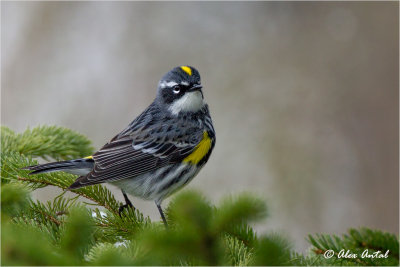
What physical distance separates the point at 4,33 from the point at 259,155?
4.40 meters

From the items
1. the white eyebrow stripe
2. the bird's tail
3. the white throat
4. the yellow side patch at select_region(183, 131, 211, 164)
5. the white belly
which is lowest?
the white belly

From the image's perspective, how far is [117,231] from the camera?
292cm

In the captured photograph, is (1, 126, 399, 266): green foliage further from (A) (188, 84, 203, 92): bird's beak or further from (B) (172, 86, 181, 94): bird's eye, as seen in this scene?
(A) (188, 84, 203, 92): bird's beak

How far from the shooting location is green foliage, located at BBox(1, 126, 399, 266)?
169 centimetres

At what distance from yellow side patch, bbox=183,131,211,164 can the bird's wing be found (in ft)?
0.10

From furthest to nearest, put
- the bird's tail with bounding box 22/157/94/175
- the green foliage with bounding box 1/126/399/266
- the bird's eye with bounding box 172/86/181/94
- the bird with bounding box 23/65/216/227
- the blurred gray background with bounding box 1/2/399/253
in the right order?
the blurred gray background with bounding box 1/2/399/253
the bird's eye with bounding box 172/86/181/94
the bird with bounding box 23/65/216/227
the bird's tail with bounding box 22/157/94/175
the green foliage with bounding box 1/126/399/266

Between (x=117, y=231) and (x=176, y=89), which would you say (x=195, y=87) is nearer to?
(x=176, y=89)

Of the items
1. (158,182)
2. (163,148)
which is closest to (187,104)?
(163,148)

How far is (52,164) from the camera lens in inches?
123

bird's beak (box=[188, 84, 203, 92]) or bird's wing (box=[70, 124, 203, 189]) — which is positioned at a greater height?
bird's beak (box=[188, 84, 203, 92])

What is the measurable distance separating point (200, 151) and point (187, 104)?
494 millimetres

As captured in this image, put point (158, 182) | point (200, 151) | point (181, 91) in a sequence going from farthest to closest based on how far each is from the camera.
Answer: point (181, 91) < point (200, 151) < point (158, 182)

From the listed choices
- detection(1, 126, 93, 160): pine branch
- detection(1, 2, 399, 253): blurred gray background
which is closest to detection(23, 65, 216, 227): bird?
detection(1, 126, 93, 160): pine branch

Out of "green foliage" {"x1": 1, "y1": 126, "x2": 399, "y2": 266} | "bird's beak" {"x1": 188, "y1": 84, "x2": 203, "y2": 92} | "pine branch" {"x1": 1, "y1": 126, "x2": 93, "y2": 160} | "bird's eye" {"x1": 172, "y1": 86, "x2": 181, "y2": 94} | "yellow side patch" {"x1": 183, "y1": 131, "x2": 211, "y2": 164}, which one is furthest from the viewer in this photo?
"bird's eye" {"x1": 172, "y1": 86, "x2": 181, "y2": 94}
